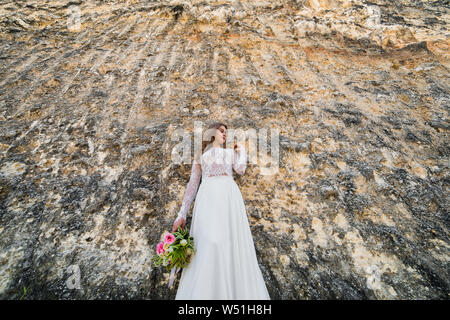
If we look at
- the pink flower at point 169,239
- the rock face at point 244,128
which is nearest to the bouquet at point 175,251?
the pink flower at point 169,239

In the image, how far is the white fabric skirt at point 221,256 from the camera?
1762 millimetres

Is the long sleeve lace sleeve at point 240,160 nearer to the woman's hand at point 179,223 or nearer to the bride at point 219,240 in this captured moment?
the bride at point 219,240

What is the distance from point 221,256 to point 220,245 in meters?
0.09

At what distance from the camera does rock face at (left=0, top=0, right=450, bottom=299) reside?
7.48 feet

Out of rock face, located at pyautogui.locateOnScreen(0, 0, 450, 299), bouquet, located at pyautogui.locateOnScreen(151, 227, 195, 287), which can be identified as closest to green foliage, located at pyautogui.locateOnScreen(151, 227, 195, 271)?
bouquet, located at pyautogui.locateOnScreen(151, 227, 195, 287)

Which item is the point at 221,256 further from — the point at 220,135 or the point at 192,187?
the point at 220,135

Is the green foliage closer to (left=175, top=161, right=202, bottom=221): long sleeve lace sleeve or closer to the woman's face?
(left=175, top=161, right=202, bottom=221): long sleeve lace sleeve

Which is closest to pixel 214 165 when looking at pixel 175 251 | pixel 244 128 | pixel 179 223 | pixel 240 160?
pixel 240 160

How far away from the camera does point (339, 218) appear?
2.61 meters

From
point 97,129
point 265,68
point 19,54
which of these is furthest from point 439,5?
point 19,54

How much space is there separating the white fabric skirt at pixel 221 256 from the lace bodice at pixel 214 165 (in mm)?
225

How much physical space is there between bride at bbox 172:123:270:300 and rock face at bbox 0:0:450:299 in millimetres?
416
